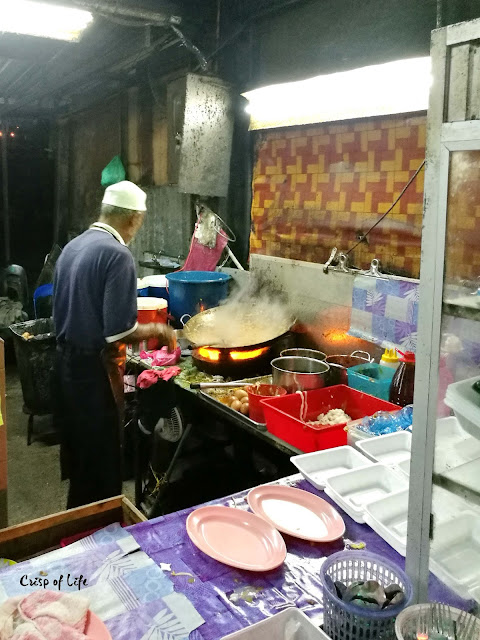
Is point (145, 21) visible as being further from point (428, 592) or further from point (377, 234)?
point (428, 592)

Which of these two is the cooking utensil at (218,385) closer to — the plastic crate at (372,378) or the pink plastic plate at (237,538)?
the plastic crate at (372,378)

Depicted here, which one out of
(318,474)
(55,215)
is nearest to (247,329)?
(318,474)

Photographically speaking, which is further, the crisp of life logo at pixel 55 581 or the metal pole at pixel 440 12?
the metal pole at pixel 440 12

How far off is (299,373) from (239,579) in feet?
5.71

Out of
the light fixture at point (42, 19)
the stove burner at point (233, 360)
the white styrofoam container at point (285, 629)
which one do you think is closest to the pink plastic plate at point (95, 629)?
the white styrofoam container at point (285, 629)

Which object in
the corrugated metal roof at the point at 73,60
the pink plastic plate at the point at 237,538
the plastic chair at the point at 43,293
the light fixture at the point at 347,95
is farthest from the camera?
the plastic chair at the point at 43,293

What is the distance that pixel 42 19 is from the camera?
502 centimetres

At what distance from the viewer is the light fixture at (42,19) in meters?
4.72

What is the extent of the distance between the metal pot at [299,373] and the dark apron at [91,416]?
115 centimetres

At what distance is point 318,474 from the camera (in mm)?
2561

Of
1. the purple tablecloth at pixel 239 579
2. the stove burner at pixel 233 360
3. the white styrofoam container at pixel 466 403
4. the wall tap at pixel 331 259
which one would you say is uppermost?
the wall tap at pixel 331 259

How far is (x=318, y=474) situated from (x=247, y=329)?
2152 millimetres

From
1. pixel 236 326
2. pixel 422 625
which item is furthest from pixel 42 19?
pixel 422 625

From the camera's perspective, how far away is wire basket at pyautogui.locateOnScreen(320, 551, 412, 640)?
1.49 meters
